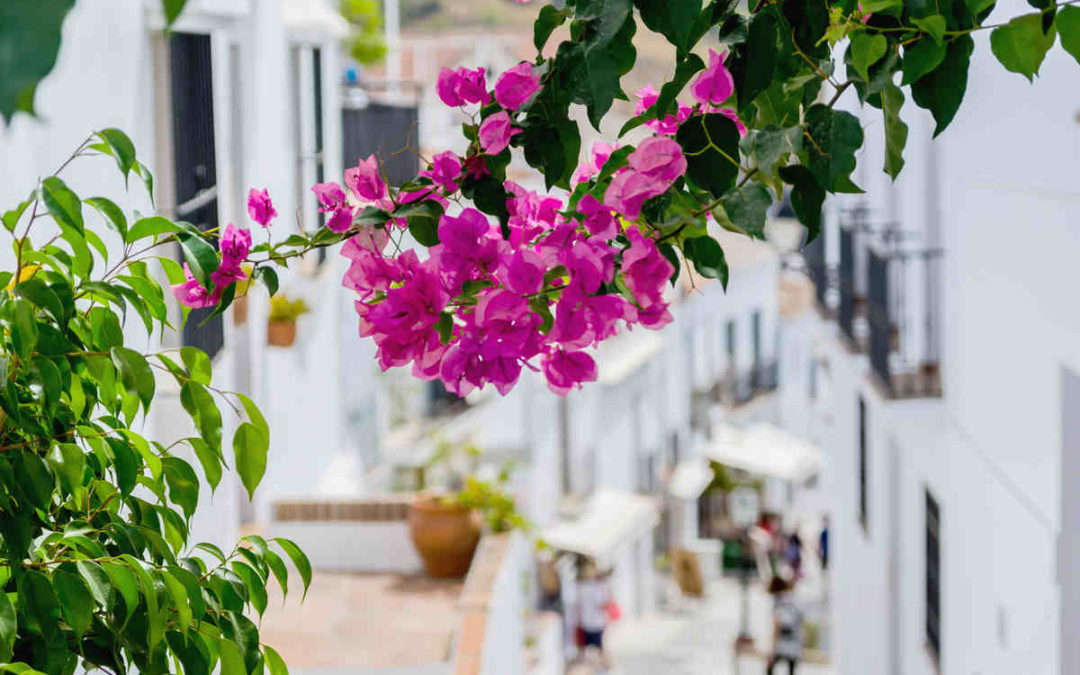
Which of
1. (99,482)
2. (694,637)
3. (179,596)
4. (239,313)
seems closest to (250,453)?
(179,596)

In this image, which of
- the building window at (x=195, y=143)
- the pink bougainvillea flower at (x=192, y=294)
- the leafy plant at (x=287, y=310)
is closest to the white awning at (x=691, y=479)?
the leafy plant at (x=287, y=310)

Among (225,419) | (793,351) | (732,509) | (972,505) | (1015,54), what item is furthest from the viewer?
(793,351)

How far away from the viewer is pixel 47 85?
3602mm

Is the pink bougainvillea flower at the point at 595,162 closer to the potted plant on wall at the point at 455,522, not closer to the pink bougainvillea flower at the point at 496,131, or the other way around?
the pink bougainvillea flower at the point at 496,131

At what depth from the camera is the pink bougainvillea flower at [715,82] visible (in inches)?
71.3

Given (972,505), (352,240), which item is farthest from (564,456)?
(352,240)

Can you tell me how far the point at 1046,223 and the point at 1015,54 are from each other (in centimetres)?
403

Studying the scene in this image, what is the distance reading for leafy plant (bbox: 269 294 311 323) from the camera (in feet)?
32.6

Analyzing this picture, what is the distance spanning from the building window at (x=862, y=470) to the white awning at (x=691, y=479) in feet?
43.5

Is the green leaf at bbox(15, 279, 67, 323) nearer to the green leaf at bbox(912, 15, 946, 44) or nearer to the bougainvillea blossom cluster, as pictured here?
the bougainvillea blossom cluster

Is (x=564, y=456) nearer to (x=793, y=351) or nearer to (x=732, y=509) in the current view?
(x=732, y=509)

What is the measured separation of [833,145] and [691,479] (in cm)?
2531

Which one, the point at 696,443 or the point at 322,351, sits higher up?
the point at 322,351

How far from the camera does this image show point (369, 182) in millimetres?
1987
